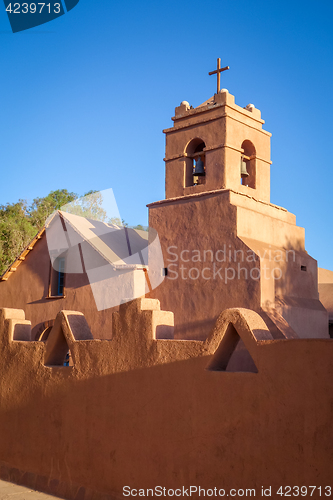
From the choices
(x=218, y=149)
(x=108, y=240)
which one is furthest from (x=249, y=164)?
(x=108, y=240)

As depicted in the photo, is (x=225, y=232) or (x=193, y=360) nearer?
(x=193, y=360)

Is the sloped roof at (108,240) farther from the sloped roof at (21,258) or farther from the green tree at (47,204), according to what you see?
the green tree at (47,204)

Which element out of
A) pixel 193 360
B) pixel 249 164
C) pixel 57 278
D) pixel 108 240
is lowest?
pixel 193 360

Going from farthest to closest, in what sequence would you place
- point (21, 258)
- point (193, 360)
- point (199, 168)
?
point (21, 258) → point (199, 168) → point (193, 360)

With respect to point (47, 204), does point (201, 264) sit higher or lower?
lower

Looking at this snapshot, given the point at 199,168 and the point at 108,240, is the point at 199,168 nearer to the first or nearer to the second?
the point at 199,168

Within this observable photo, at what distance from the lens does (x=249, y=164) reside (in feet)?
43.6

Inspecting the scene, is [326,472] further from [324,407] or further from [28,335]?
[28,335]

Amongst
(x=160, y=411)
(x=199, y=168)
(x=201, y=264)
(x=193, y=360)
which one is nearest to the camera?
(x=193, y=360)

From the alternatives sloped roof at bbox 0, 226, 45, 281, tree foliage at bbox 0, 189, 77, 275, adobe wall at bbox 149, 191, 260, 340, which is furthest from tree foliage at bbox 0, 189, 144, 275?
adobe wall at bbox 149, 191, 260, 340

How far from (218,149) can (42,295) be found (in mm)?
7315

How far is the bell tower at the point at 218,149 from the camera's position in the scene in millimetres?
12312
